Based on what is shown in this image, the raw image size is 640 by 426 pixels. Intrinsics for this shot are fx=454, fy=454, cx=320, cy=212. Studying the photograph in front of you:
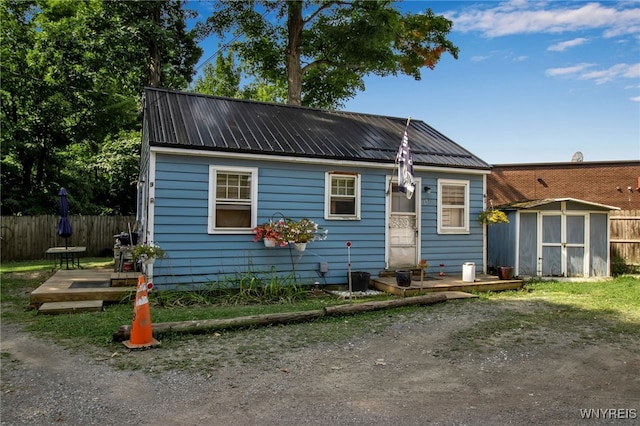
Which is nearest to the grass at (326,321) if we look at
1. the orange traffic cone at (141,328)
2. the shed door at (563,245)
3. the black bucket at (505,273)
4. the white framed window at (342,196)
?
the orange traffic cone at (141,328)

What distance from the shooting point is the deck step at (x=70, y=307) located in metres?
7.04

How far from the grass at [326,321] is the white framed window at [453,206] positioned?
6.64ft

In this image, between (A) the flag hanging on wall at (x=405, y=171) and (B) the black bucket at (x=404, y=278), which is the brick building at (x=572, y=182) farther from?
(B) the black bucket at (x=404, y=278)

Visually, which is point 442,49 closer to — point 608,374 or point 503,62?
point 503,62

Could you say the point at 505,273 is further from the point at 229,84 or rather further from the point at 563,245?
the point at 229,84

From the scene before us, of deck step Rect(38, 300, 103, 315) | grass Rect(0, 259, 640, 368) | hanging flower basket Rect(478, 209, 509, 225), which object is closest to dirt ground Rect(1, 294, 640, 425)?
grass Rect(0, 259, 640, 368)

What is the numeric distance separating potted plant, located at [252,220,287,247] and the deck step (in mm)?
3017

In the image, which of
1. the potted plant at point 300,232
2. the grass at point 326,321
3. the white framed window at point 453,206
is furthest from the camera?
the white framed window at point 453,206

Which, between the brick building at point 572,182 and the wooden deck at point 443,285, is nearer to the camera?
the wooden deck at point 443,285

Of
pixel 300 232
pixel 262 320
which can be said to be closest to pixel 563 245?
pixel 300 232

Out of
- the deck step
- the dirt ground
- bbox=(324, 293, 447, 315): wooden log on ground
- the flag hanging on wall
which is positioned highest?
the flag hanging on wall

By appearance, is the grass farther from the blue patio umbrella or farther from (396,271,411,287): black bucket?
the blue patio umbrella

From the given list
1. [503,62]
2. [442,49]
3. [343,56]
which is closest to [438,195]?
[503,62]

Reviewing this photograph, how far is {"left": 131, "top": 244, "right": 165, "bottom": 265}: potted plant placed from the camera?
25.3ft
